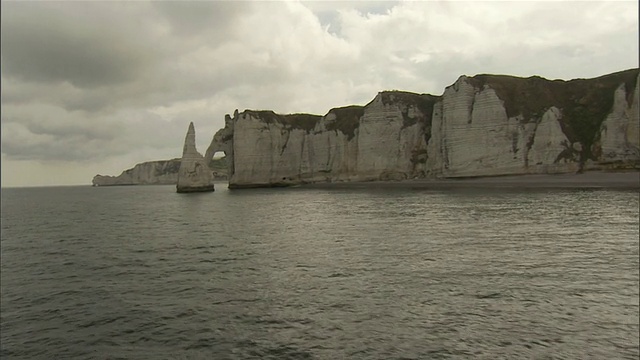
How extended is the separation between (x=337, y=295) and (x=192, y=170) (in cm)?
9103

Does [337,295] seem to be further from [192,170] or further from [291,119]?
[291,119]

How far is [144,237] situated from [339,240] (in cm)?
1593

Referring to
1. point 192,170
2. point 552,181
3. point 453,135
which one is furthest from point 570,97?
point 192,170

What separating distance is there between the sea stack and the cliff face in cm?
936

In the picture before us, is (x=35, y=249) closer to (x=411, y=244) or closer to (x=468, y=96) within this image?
(x=411, y=244)

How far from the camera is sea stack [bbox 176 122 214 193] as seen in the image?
310 ft

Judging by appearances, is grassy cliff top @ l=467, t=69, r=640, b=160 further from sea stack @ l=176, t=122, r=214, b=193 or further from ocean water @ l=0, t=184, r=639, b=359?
sea stack @ l=176, t=122, r=214, b=193

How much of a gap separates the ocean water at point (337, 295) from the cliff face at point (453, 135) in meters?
52.4

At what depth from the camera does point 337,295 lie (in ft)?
46.0

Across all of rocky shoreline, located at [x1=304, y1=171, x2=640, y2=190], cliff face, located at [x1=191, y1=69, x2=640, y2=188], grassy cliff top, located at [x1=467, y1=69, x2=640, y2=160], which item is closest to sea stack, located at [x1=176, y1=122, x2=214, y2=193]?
cliff face, located at [x1=191, y1=69, x2=640, y2=188]

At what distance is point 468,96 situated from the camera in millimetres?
81375

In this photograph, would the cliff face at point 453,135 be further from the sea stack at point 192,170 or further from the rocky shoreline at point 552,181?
the sea stack at point 192,170

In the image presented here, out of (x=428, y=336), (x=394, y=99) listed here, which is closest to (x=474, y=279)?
(x=428, y=336)

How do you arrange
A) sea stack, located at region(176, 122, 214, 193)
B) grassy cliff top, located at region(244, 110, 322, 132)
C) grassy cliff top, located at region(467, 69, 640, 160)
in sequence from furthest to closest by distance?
grassy cliff top, located at region(244, 110, 322, 132) → sea stack, located at region(176, 122, 214, 193) → grassy cliff top, located at region(467, 69, 640, 160)
